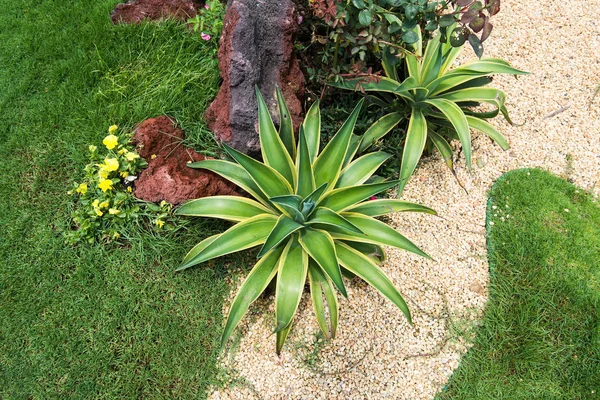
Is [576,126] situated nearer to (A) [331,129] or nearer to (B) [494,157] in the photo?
(B) [494,157]

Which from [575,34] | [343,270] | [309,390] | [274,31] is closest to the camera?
[309,390]

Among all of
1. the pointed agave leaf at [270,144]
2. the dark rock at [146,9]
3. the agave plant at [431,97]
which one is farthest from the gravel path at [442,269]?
the dark rock at [146,9]

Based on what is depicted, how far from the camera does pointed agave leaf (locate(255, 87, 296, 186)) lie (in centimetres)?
277

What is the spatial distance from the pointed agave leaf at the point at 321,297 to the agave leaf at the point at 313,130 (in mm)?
733

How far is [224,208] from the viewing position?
8.98 feet

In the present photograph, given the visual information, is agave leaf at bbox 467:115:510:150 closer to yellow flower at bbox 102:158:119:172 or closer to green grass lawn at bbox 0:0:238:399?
green grass lawn at bbox 0:0:238:399

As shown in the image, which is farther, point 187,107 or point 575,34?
point 575,34

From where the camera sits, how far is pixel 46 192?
3.18 metres

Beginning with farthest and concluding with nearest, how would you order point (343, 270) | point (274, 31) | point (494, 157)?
point (494, 157) → point (274, 31) → point (343, 270)

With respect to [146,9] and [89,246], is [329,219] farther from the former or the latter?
[146,9]

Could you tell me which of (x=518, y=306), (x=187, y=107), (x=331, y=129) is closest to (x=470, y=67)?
(x=331, y=129)

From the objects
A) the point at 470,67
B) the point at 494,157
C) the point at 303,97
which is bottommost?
the point at 494,157

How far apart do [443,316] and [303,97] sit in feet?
6.11

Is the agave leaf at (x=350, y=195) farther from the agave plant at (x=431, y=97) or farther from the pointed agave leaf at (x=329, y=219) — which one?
the agave plant at (x=431, y=97)
